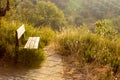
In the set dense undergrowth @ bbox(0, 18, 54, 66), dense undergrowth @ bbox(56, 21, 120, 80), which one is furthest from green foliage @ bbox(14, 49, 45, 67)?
dense undergrowth @ bbox(56, 21, 120, 80)

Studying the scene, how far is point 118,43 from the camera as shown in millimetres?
7500

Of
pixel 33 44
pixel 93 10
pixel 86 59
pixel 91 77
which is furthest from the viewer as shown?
pixel 93 10

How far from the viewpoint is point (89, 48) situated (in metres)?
7.12

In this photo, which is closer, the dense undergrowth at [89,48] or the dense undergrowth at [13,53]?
the dense undergrowth at [13,53]

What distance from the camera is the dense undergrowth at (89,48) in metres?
6.53

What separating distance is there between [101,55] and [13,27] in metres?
2.24

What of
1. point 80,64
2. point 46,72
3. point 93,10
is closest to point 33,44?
point 46,72

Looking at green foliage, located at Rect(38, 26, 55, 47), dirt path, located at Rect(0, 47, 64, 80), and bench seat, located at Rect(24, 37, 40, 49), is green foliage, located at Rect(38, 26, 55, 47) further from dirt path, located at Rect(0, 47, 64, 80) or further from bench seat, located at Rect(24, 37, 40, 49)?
dirt path, located at Rect(0, 47, 64, 80)

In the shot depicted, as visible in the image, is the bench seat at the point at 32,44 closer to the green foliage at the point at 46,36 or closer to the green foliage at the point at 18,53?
the green foliage at the point at 18,53

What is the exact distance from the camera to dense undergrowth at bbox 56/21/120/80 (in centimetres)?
653

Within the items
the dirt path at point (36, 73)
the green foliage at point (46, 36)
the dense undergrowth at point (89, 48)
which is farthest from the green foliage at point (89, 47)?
the dirt path at point (36, 73)

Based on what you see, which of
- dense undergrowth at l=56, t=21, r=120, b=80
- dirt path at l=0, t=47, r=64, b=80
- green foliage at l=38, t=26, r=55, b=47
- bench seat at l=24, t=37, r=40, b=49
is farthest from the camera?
green foliage at l=38, t=26, r=55, b=47

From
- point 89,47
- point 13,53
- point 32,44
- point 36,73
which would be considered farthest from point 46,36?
point 36,73

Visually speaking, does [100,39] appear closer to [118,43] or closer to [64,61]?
[118,43]
